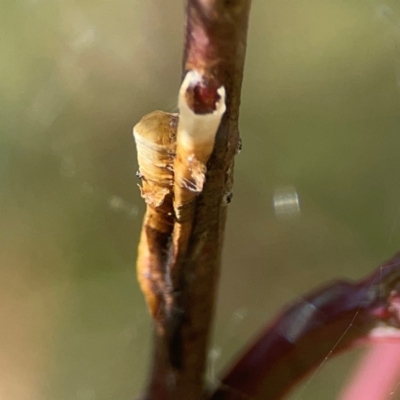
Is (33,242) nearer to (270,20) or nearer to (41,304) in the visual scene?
(41,304)

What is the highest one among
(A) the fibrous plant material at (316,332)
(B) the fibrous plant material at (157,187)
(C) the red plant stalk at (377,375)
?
(B) the fibrous plant material at (157,187)

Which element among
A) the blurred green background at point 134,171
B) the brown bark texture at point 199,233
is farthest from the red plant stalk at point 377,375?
the brown bark texture at point 199,233

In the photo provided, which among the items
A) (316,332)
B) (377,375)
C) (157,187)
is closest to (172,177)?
(157,187)

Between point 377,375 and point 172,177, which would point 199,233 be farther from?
point 377,375

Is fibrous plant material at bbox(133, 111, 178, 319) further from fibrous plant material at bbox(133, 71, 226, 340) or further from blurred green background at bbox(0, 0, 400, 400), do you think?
blurred green background at bbox(0, 0, 400, 400)

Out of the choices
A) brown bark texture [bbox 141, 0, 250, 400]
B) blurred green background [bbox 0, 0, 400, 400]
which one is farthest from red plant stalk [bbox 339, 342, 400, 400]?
brown bark texture [bbox 141, 0, 250, 400]

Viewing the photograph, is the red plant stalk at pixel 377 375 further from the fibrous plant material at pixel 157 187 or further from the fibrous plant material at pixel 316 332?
the fibrous plant material at pixel 157 187
